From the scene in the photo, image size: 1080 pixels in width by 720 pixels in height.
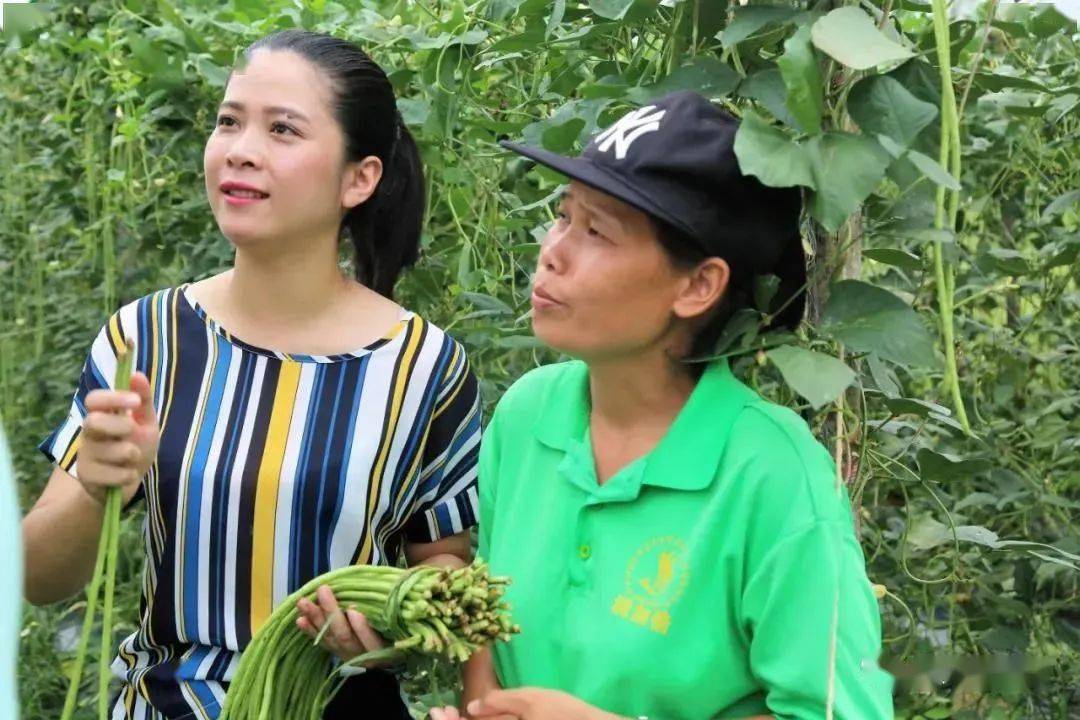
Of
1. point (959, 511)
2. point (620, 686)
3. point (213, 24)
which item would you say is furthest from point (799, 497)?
point (213, 24)

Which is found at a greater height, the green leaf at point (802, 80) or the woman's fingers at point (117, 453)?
the green leaf at point (802, 80)

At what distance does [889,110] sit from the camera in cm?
125

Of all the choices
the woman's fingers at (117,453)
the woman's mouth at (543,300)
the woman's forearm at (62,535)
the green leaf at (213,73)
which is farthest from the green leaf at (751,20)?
the green leaf at (213,73)

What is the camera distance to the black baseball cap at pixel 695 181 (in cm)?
125

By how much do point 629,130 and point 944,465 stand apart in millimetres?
518

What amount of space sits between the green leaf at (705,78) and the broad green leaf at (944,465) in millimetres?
436

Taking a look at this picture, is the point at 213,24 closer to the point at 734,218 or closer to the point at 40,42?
the point at 40,42

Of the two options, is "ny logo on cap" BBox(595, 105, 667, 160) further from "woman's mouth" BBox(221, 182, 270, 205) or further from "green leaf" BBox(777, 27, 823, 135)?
"woman's mouth" BBox(221, 182, 270, 205)

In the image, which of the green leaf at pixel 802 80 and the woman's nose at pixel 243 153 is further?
the woman's nose at pixel 243 153

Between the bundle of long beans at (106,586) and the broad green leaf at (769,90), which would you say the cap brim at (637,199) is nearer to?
the broad green leaf at (769,90)

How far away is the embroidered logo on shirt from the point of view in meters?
1.24

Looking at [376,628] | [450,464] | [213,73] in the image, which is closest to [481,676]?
[376,628]

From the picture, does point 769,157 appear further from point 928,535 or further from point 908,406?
point 928,535

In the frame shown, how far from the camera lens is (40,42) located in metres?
3.06
